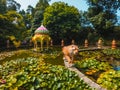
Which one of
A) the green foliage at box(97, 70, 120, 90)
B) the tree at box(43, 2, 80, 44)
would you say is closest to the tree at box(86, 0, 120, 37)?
the tree at box(43, 2, 80, 44)

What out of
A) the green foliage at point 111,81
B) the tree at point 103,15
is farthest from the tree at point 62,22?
the green foliage at point 111,81

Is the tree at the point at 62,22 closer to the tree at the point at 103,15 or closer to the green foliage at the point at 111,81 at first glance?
the tree at the point at 103,15

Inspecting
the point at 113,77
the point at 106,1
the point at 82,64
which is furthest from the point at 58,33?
the point at 113,77

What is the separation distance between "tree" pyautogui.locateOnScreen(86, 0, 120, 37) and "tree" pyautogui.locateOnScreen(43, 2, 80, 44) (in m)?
2.03

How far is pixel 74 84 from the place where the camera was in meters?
7.90

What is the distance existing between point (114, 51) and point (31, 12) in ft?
85.7

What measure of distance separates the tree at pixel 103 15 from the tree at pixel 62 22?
2035 mm

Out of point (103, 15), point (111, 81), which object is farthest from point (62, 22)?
point (111, 81)

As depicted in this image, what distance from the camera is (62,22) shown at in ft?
106

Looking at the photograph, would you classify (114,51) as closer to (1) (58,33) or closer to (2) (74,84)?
(1) (58,33)

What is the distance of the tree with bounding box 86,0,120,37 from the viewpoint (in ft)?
103

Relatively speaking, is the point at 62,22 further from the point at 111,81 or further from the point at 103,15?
the point at 111,81

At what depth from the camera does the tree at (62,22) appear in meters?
31.9

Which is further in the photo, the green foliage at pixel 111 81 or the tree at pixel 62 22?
the tree at pixel 62 22
